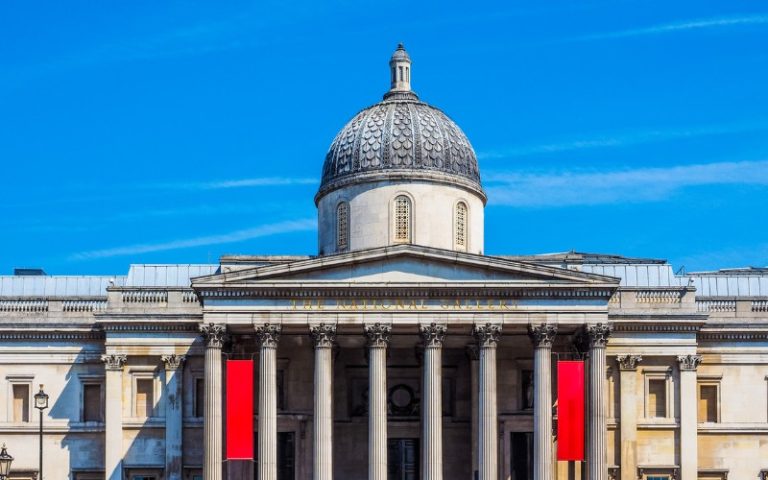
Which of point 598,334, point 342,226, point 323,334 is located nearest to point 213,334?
point 323,334

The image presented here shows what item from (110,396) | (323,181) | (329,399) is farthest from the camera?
(323,181)

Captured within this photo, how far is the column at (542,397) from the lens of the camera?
82.2 metres

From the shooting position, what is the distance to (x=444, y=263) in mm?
83625

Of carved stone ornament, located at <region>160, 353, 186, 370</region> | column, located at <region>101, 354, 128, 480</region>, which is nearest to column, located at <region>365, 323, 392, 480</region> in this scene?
carved stone ornament, located at <region>160, 353, 186, 370</region>

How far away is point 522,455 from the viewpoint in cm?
8831

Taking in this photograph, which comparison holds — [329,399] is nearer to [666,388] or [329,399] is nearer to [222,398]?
[222,398]

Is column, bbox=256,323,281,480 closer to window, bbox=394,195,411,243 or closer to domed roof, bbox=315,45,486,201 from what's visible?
window, bbox=394,195,411,243

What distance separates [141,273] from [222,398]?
14983 mm

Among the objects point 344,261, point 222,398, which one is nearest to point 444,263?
point 344,261

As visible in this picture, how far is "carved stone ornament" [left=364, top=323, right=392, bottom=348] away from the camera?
8325 cm

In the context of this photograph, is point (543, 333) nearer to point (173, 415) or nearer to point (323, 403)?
point (323, 403)

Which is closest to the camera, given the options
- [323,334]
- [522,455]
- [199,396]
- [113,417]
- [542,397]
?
[542,397]

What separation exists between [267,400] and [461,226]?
54.9ft

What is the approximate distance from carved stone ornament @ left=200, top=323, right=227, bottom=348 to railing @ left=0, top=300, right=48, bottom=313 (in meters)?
13.1
